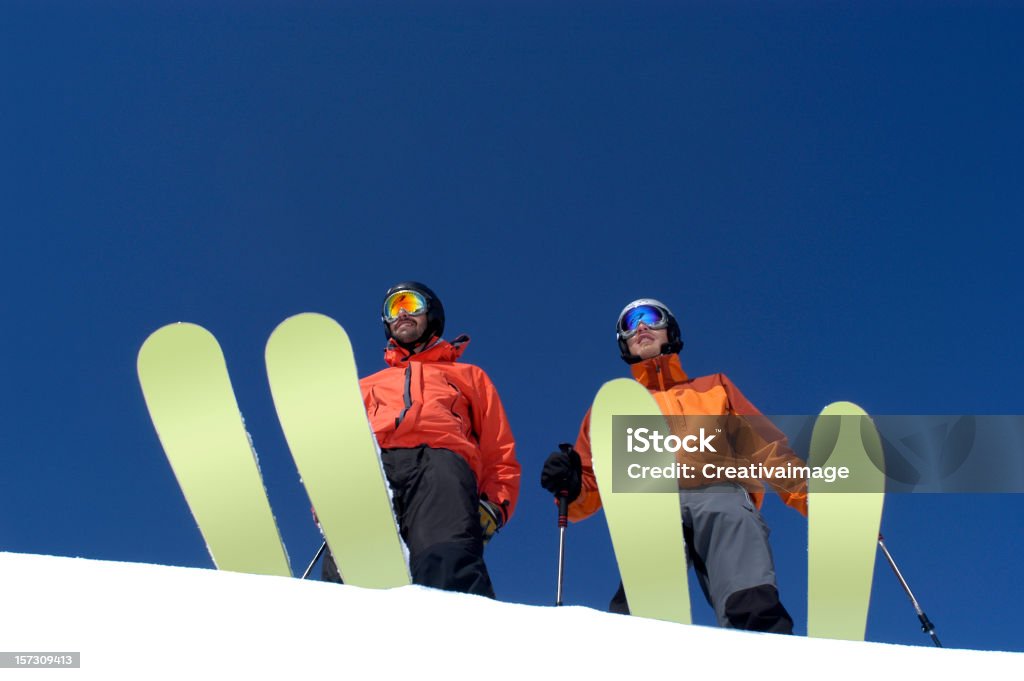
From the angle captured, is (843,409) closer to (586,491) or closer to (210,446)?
(586,491)

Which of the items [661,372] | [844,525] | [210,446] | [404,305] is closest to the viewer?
[210,446]

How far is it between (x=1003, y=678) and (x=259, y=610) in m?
1.56

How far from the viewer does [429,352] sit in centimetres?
441

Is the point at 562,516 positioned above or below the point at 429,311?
below

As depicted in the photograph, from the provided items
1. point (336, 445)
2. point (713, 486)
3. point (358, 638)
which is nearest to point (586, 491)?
point (713, 486)

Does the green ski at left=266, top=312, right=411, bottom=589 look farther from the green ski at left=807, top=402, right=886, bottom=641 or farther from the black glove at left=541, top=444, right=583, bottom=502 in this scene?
the green ski at left=807, top=402, right=886, bottom=641

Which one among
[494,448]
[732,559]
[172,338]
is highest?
[172,338]

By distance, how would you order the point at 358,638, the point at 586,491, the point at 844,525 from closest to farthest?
the point at 358,638 → the point at 844,525 → the point at 586,491

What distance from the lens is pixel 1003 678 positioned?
1.79 meters

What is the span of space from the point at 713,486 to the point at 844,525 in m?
0.58

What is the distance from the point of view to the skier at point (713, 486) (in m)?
3.29

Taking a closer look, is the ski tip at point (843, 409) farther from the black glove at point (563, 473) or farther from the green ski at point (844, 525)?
the black glove at point (563, 473)

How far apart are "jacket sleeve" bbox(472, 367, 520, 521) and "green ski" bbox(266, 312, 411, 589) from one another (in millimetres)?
639

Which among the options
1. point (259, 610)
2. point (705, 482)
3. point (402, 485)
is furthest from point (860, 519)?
point (259, 610)
